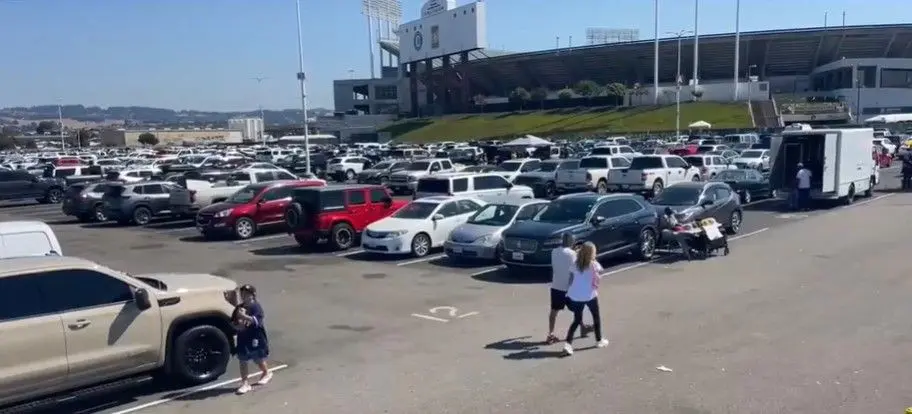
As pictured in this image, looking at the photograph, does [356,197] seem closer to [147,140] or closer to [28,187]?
[28,187]

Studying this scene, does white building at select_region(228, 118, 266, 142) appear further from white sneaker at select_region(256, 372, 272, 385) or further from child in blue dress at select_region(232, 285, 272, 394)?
child in blue dress at select_region(232, 285, 272, 394)

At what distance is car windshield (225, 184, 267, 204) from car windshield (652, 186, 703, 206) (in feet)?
38.0

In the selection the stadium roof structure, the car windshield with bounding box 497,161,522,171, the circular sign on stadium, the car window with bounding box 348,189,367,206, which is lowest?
the car windshield with bounding box 497,161,522,171

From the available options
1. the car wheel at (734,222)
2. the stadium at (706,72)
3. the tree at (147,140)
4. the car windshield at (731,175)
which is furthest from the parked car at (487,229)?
the tree at (147,140)

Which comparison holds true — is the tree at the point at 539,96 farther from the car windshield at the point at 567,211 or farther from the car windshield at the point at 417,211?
the car windshield at the point at 567,211


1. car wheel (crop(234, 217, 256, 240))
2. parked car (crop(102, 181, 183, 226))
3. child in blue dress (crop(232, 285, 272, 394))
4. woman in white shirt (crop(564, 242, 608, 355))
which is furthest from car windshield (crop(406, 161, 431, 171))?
child in blue dress (crop(232, 285, 272, 394))

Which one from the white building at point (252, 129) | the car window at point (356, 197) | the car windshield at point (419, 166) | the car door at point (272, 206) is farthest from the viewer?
the white building at point (252, 129)

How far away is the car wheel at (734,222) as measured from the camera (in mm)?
20686

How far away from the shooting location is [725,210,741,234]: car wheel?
20.7m

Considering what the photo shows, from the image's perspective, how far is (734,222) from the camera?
2081cm

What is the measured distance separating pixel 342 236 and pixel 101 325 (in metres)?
11.9

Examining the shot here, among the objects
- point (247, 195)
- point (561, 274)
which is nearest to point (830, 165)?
point (247, 195)

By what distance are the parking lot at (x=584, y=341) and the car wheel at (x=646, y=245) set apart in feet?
1.51

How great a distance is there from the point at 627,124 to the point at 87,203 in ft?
242
